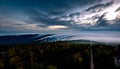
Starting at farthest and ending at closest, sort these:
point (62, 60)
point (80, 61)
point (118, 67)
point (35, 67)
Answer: point (62, 60), point (80, 61), point (35, 67), point (118, 67)

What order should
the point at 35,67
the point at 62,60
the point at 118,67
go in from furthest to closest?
the point at 62,60 → the point at 35,67 → the point at 118,67

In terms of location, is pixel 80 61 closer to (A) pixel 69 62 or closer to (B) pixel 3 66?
(A) pixel 69 62

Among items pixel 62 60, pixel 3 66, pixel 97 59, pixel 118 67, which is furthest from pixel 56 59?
pixel 118 67

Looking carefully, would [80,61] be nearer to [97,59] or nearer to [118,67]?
[97,59]

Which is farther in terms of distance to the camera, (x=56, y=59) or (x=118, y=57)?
(x=56, y=59)

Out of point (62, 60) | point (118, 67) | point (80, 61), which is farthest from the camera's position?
point (62, 60)

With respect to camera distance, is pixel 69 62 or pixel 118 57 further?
pixel 69 62

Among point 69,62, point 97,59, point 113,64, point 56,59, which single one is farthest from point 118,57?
point 56,59

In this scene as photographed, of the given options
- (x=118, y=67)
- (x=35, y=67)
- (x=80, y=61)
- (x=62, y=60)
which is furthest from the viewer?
(x=62, y=60)
